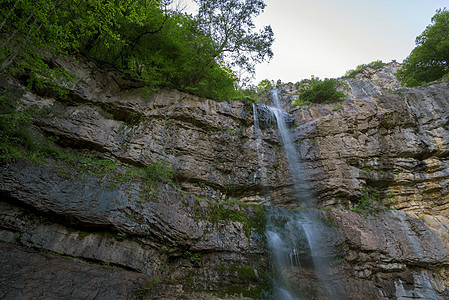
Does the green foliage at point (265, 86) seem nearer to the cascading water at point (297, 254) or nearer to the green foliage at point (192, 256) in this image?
the cascading water at point (297, 254)

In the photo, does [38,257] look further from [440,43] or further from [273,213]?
[440,43]

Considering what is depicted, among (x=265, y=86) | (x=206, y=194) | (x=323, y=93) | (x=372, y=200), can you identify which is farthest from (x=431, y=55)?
(x=206, y=194)

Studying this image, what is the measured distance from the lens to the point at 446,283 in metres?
8.15

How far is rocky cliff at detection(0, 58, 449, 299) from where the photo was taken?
559cm

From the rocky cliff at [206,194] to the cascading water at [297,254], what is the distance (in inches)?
6.1

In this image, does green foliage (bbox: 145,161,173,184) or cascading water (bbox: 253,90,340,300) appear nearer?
cascading water (bbox: 253,90,340,300)

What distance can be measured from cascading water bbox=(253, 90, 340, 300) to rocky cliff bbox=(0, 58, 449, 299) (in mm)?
156

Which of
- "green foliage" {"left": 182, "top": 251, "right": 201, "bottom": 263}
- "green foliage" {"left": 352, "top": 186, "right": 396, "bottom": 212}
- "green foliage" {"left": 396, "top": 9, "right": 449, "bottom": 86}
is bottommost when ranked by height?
"green foliage" {"left": 182, "top": 251, "right": 201, "bottom": 263}

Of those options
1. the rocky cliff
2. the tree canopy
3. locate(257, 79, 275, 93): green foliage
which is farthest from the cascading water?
locate(257, 79, 275, 93): green foliage

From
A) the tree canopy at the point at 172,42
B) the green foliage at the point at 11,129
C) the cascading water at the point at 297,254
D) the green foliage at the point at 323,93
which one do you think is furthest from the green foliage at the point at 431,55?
the green foliage at the point at 11,129

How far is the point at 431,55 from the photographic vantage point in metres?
15.1

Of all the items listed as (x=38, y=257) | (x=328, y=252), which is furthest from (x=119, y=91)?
(x=328, y=252)

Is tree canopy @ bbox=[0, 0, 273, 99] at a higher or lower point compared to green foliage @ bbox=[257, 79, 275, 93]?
lower

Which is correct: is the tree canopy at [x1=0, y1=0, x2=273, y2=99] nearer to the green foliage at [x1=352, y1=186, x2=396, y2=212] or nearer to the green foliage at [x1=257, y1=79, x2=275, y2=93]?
the green foliage at [x1=352, y1=186, x2=396, y2=212]
